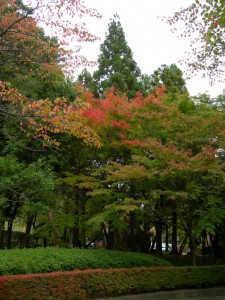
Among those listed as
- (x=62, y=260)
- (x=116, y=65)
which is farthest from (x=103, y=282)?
(x=116, y=65)

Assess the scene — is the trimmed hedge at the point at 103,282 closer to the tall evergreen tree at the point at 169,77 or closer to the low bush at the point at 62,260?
the low bush at the point at 62,260

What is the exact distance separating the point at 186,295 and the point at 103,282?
3085mm

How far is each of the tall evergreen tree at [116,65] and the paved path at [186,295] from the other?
1350 cm

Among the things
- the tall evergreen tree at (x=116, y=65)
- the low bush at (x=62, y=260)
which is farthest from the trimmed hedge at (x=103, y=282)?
the tall evergreen tree at (x=116, y=65)

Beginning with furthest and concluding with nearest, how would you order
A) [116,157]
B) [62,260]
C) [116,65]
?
[116,65] → [116,157] → [62,260]

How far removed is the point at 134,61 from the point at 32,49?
53.0 ft

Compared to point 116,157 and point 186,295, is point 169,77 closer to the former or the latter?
point 116,157

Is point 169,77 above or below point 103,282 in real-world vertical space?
above

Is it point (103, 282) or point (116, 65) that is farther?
point (116, 65)

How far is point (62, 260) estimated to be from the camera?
952 cm

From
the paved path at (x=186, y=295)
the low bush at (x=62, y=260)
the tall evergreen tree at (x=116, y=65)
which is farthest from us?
the tall evergreen tree at (x=116, y=65)

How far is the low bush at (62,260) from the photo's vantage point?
8.55 metres

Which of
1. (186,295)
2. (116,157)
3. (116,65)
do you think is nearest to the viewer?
(186,295)

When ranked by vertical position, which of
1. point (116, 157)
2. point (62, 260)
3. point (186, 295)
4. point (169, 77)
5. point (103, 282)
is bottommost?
point (186, 295)
